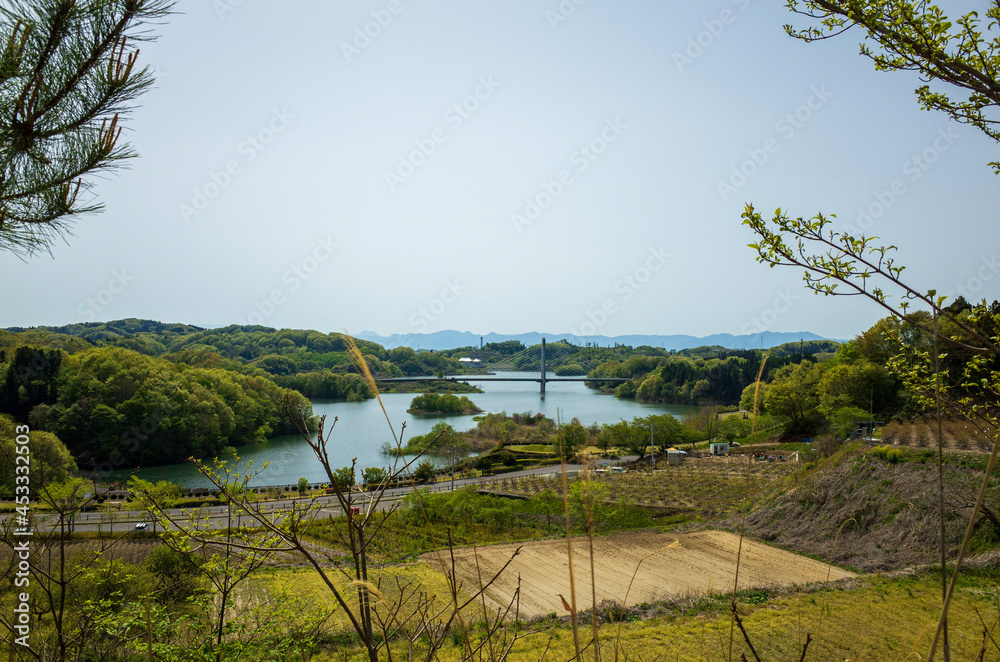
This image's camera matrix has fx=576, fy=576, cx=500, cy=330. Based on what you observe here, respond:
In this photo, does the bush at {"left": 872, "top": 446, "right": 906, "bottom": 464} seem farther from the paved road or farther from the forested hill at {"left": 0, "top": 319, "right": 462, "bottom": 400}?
the forested hill at {"left": 0, "top": 319, "right": 462, "bottom": 400}

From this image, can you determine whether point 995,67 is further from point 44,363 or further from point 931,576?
point 44,363

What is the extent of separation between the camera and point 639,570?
1218 cm

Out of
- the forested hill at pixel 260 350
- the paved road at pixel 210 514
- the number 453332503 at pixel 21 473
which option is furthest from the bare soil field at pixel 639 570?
the forested hill at pixel 260 350

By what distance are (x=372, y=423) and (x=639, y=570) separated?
106 feet

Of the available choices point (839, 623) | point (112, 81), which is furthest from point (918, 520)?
point (112, 81)

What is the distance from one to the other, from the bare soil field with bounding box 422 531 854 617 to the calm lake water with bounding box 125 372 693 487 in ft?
11.4

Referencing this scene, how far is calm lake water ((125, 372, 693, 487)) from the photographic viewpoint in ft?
90.5

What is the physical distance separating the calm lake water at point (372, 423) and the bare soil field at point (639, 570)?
136 inches

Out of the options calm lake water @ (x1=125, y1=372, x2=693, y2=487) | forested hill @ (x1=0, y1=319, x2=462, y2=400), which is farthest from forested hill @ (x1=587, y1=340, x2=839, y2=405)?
forested hill @ (x1=0, y1=319, x2=462, y2=400)

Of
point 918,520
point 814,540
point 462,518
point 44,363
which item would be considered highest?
point 44,363

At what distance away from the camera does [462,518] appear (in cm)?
1856

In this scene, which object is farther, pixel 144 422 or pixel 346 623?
pixel 144 422

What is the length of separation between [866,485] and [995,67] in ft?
44.3

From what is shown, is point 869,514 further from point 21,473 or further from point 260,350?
point 260,350
